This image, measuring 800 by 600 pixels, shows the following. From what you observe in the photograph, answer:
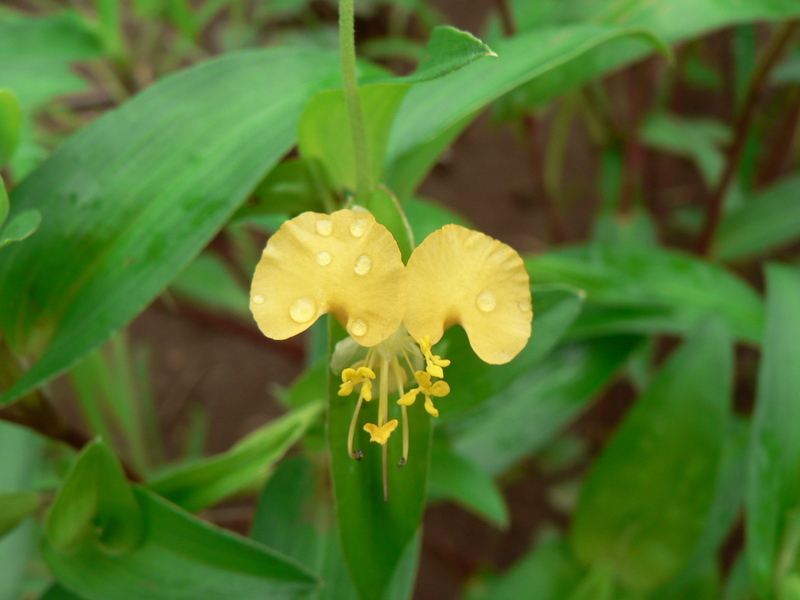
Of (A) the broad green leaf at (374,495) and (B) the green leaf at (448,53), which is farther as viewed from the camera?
(A) the broad green leaf at (374,495)

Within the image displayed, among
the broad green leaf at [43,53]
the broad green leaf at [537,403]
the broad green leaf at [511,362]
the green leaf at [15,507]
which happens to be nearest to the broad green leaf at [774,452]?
the broad green leaf at [537,403]

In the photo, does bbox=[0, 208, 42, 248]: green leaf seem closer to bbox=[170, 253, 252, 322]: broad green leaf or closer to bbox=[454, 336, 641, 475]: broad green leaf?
bbox=[454, 336, 641, 475]: broad green leaf

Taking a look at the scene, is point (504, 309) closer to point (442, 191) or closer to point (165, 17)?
point (165, 17)

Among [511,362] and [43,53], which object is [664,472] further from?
[43,53]

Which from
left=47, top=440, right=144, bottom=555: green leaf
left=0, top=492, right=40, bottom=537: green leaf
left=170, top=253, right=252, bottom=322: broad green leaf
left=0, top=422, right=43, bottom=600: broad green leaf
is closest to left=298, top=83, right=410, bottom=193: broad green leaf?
left=47, top=440, right=144, bottom=555: green leaf

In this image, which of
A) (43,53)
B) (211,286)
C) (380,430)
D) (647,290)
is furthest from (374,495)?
(211,286)

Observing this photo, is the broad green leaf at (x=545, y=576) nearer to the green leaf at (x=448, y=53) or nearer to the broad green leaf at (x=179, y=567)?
the broad green leaf at (x=179, y=567)
